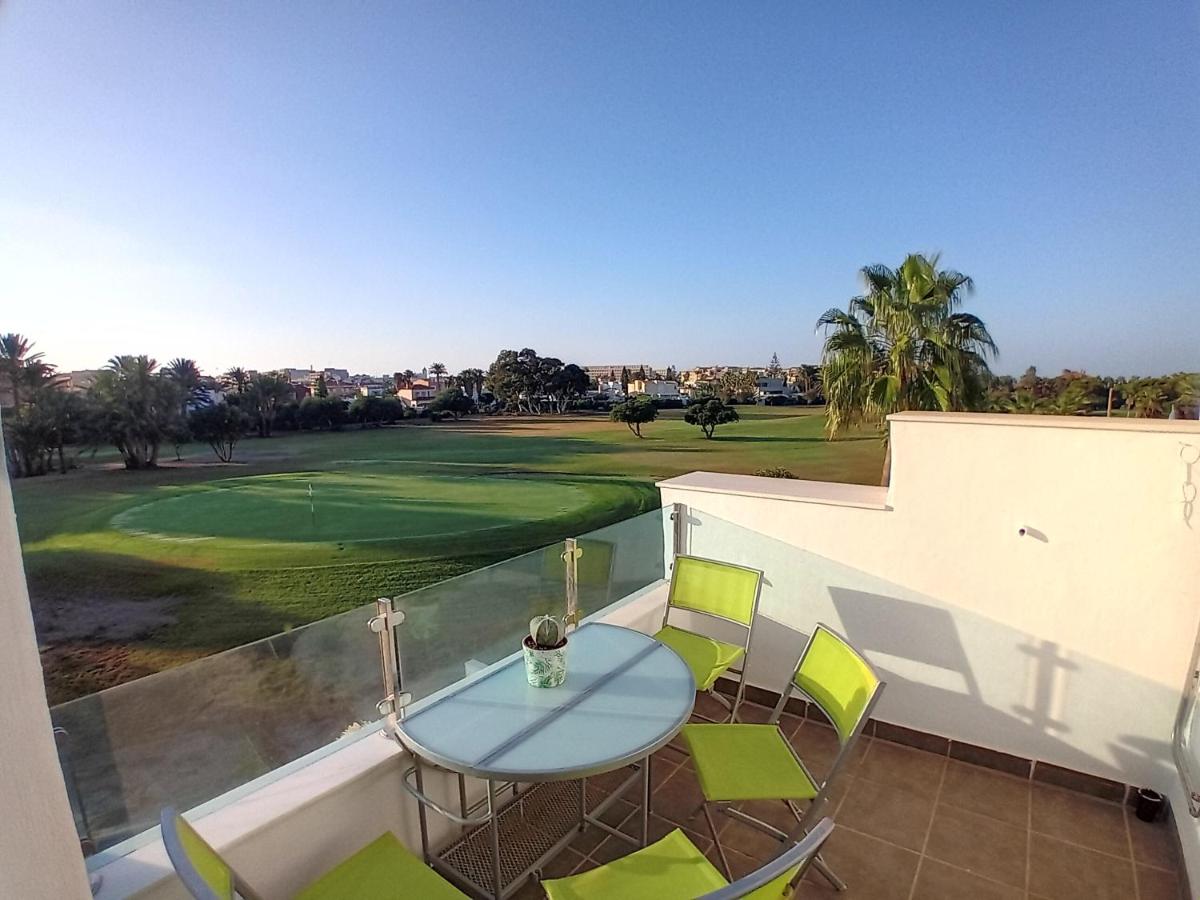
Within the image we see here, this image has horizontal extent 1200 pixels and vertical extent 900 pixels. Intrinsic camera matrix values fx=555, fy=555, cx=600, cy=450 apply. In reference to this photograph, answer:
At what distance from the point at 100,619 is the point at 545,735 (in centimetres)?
2499

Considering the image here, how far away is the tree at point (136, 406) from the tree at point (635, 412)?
15758 mm

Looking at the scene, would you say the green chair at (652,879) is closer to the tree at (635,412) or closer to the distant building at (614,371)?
the distant building at (614,371)

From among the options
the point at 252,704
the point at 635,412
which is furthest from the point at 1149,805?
the point at 635,412

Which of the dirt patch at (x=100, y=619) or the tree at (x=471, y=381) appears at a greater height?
the tree at (x=471, y=381)

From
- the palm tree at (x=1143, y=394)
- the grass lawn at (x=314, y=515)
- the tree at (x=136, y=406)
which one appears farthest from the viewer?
the grass lawn at (x=314, y=515)

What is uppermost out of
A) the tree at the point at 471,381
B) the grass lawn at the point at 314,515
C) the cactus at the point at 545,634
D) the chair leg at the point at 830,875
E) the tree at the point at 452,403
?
the tree at the point at 471,381

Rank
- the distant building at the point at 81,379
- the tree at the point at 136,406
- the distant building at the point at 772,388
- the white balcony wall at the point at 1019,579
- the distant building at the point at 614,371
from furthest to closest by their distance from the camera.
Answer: the distant building at the point at 614,371
the tree at the point at 136,406
the distant building at the point at 81,379
the distant building at the point at 772,388
the white balcony wall at the point at 1019,579

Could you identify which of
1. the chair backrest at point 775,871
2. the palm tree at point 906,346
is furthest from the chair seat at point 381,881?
the palm tree at point 906,346

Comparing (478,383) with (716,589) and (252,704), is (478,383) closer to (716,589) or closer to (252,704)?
(716,589)

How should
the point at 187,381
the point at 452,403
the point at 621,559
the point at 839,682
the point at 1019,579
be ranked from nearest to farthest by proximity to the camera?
1. the point at 839,682
2. the point at 1019,579
3. the point at 621,559
4. the point at 187,381
5. the point at 452,403

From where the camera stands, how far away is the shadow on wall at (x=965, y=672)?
7.27ft

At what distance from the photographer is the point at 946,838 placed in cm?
210

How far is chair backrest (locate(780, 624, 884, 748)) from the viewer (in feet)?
5.47

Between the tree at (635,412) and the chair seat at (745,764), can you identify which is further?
the tree at (635,412)
